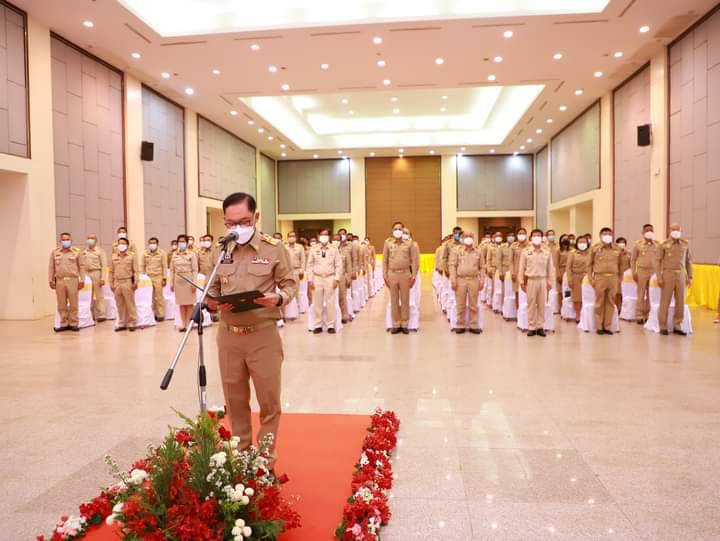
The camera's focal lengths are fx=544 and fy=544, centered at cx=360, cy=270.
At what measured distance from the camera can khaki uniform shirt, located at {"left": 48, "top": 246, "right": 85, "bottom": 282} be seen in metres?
8.85

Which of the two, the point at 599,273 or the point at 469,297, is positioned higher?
the point at 599,273

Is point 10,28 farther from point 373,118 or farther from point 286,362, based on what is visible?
point 373,118

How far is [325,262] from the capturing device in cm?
905

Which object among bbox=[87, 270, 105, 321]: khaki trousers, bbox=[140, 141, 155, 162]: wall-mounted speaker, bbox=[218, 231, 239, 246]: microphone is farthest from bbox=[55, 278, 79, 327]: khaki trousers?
bbox=[218, 231, 239, 246]: microphone

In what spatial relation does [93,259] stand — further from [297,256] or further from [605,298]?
A: [605,298]

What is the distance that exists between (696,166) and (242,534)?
11750 millimetres

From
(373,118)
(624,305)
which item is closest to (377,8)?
(624,305)

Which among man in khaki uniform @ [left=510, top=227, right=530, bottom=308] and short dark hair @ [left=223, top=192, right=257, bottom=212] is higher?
short dark hair @ [left=223, top=192, right=257, bottom=212]

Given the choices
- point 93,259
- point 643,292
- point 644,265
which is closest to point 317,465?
point 644,265

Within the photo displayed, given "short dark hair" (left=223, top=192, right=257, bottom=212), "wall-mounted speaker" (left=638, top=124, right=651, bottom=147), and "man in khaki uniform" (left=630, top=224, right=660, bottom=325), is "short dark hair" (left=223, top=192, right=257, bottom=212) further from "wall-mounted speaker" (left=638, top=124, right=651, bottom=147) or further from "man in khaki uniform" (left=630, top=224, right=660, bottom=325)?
"wall-mounted speaker" (left=638, top=124, right=651, bottom=147)

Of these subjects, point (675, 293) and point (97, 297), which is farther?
point (97, 297)

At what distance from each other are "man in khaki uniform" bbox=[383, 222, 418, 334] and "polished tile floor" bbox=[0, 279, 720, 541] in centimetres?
74

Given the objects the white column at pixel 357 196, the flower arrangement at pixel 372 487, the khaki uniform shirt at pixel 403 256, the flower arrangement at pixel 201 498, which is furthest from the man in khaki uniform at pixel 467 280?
the white column at pixel 357 196

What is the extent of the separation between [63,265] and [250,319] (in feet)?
24.1
